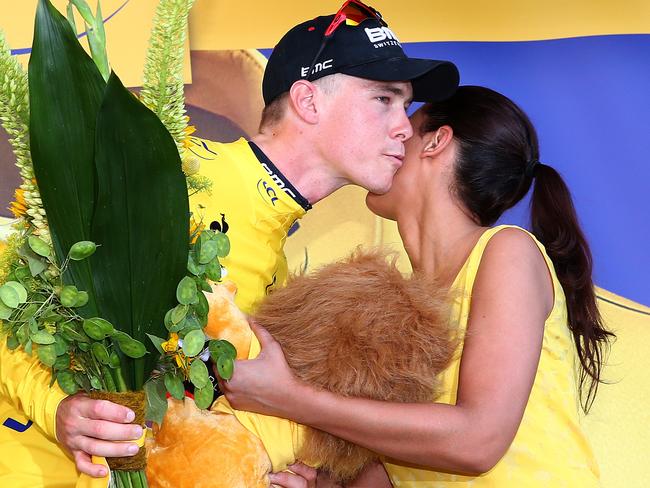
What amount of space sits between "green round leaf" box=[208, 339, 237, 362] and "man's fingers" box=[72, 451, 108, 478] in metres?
0.21

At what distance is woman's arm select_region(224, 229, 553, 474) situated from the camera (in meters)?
1.34

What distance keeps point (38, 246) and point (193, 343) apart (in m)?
0.22

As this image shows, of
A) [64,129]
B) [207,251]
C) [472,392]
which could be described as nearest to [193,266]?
[207,251]

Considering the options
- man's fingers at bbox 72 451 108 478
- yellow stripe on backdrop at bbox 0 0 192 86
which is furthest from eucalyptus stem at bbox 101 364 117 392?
yellow stripe on backdrop at bbox 0 0 192 86

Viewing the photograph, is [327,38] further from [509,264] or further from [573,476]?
[573,476]

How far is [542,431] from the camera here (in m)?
1.61

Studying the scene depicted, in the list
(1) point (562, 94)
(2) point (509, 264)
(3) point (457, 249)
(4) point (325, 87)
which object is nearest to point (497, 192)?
(3) point (457, 249)

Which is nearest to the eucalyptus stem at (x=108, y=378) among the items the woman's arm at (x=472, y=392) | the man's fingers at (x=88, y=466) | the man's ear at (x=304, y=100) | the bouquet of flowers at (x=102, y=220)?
the bouquet of flowers at (x=102, y=220)

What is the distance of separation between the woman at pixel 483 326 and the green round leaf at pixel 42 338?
0.32 meters

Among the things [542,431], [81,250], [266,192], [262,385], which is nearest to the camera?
[81,250]

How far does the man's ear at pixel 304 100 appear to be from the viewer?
6.03 ft

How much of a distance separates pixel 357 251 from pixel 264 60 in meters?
1.04

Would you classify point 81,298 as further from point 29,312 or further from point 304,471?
point 304,471

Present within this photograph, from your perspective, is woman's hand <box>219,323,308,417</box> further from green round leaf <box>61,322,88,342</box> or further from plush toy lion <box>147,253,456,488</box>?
green round leaf <box>61,322,88,342</box>
